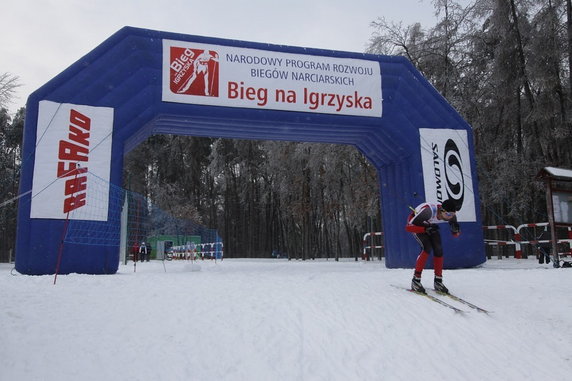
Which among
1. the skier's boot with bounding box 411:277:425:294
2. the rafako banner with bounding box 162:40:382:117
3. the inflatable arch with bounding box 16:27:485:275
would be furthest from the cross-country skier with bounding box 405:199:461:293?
the rafako banner with bounding box 162:40:382:117

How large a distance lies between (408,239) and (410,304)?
6.11 metres

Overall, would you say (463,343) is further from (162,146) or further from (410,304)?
(162,146)

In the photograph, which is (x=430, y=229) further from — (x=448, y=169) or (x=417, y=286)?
(x=448, y=169)

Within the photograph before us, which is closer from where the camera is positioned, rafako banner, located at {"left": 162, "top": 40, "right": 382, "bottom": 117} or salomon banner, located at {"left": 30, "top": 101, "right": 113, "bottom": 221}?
salomon banner, located at {"left": 30, "top": 101, "right": 113, "bottom": 221}

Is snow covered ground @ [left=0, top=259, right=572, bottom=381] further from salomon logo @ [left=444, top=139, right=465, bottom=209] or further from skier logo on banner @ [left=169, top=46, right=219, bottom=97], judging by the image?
skier logo on banner @ [left=169, top=46, right=219, bottom=97]

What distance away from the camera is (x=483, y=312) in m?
5.69

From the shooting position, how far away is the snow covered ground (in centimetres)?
379

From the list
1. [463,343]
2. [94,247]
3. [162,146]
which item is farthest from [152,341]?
[162,146]

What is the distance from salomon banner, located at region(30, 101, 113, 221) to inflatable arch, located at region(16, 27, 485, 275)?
22mm

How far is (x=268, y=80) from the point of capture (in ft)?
37.4

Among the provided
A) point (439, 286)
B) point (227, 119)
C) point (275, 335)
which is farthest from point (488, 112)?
point (275, 335)

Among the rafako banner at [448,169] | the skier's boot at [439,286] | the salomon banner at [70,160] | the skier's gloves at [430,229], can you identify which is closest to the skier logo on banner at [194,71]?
the salomon banner at [70,160]

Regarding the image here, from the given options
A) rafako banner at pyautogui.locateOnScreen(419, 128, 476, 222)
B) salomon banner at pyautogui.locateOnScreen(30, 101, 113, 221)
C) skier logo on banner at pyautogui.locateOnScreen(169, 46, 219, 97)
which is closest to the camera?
salomon banner at pyautogui.locateOnScreen(30, 101, 113, 221)

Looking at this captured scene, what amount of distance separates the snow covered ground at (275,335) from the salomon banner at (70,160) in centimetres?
303
